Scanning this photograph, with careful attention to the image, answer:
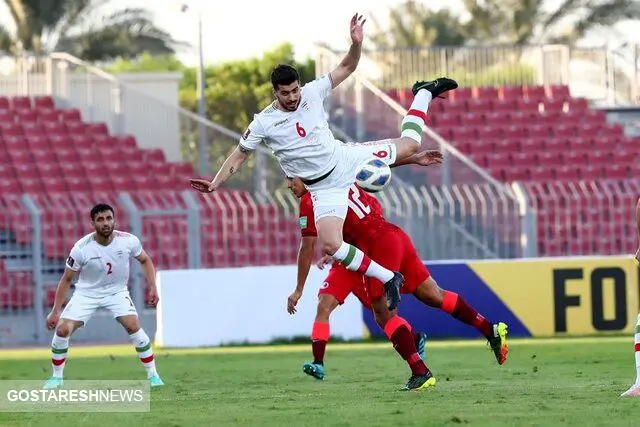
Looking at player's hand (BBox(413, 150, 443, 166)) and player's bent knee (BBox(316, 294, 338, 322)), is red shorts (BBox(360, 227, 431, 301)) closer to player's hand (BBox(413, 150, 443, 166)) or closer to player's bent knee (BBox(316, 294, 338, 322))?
player's hand (BBox(413, 150, 443, 166))

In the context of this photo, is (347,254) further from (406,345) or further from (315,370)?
(315,370)

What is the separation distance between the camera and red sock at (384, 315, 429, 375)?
1380 cm

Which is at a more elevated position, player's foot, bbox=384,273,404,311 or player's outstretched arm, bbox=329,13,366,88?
player's outstretched arm, bbox=329,13,366,88

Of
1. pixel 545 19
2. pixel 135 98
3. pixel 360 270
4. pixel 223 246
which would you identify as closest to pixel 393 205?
pixel 223 246

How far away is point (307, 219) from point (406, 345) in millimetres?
2057

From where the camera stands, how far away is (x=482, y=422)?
11.1m

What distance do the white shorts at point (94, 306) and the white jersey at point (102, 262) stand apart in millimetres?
51

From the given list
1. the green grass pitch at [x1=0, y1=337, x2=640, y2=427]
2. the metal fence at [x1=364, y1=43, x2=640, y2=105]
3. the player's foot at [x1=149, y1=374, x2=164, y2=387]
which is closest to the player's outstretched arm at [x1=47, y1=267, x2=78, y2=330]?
the player's foot at [x1=149, y1=374, x2=164, y2=387]

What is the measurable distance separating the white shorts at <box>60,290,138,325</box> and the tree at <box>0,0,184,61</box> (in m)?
28.6

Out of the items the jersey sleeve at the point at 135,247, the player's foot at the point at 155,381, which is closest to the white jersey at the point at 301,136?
the jersey sleeve at the point at 135,247

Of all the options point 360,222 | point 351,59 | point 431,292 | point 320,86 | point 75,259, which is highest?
point 351,59

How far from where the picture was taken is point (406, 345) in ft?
45.3

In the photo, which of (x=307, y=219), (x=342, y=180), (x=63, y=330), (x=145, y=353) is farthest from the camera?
(x=63, y=330)

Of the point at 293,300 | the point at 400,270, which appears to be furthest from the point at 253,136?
the point at 293,300
